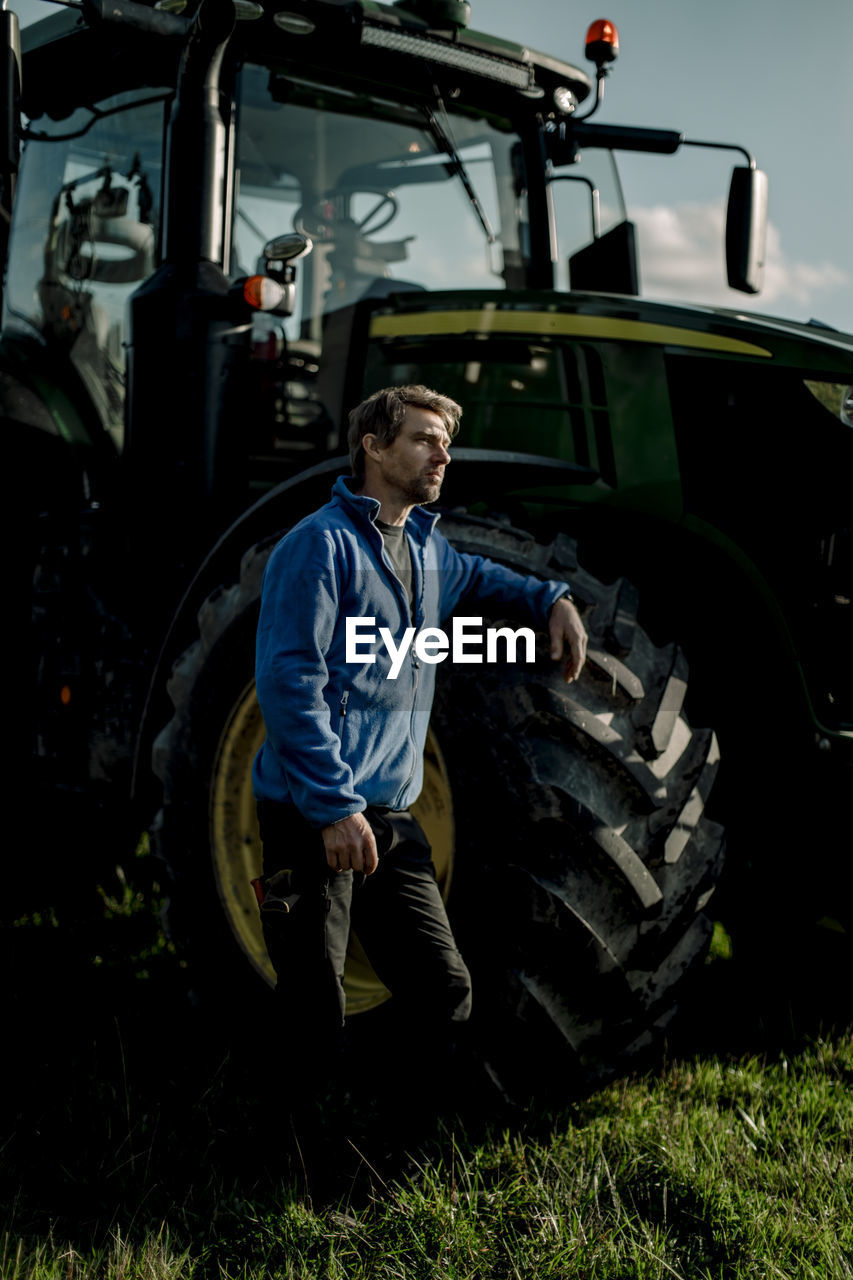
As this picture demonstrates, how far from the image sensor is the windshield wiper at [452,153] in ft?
11.9

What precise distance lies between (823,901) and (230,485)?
1.96 metres

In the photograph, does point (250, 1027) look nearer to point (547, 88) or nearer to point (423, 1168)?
point (423, 1168)

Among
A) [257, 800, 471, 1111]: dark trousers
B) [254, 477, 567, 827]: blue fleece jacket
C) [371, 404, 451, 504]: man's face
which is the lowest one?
[257, 800, 471, 1111]: dark trousers

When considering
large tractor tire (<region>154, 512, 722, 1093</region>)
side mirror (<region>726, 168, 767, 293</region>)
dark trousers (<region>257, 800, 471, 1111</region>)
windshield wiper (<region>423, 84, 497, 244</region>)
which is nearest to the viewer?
dark trousers (<region>257, 800, 471, 1111</region>)

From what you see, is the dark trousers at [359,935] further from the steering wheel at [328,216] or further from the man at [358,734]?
the steering wheel at [328,216]

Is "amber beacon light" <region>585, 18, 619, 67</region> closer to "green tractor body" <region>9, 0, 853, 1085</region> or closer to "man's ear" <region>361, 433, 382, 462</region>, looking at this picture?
"green tractor body" <region>9, 0, 853, 1085</region>

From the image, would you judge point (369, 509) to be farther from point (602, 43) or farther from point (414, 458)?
point (602, 43)

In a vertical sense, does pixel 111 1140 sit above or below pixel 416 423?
below

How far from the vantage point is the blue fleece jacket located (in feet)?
6.45

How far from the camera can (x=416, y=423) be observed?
85.0 inches

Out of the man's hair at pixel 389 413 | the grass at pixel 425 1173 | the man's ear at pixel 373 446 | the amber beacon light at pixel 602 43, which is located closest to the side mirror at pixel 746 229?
the amber beacon light at pixel 602 43

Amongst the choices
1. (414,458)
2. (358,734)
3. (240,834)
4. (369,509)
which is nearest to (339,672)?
(358,734)

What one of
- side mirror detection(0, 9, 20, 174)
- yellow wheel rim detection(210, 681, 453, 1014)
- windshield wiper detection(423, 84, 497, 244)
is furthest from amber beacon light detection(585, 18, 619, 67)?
yellow wheel rim detection(210, 681, 453, 1014)

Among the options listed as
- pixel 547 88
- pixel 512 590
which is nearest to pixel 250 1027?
pixel 512 590
